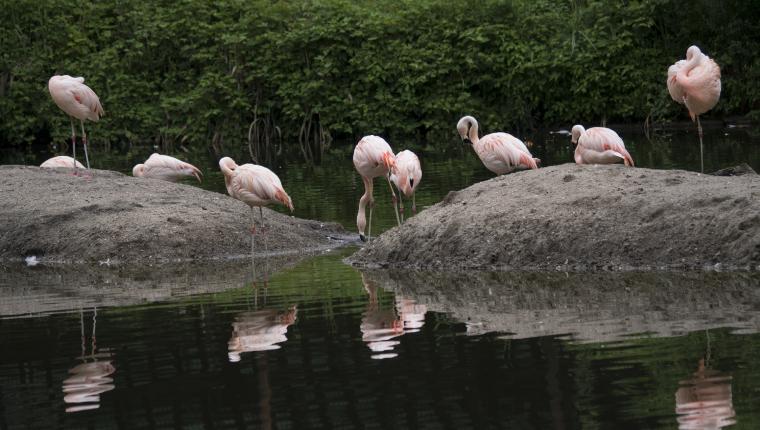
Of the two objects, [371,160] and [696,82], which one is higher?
[696,82]

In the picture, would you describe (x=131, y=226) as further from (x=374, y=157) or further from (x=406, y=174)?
(x=406, y=174)

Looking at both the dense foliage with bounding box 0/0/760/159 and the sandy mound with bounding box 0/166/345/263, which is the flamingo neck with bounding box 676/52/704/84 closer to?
the sandy mound with bounding box 0/166/345/263

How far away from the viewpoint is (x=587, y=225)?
1021cm

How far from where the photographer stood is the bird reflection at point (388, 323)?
7.20 metres

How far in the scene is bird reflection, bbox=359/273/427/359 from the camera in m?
7.20

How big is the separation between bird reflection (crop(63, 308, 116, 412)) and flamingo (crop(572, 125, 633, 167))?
6.01 m

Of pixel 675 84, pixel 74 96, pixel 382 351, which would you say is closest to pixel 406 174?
pixel 675 84

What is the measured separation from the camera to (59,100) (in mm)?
15797

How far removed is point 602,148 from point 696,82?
6.47 ft

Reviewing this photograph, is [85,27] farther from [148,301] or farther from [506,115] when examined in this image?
[148,301]

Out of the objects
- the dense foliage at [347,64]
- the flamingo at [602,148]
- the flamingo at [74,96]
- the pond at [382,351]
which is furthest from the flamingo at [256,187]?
the dense foliage at [347,64]

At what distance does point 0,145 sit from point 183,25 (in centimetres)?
595

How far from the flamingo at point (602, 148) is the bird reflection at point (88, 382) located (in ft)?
19.7

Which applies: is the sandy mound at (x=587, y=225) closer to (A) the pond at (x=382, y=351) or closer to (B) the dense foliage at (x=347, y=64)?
(A) the pond at (x=382, y=351)
